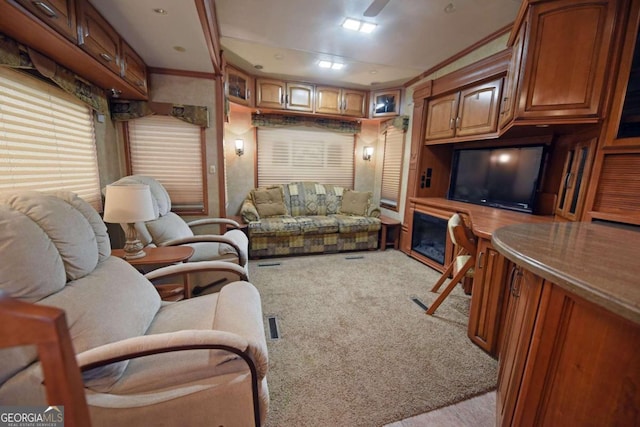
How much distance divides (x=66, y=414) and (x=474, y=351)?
85.2 inches

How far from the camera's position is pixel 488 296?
1.78 m

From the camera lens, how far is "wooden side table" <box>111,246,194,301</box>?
181 centimetres

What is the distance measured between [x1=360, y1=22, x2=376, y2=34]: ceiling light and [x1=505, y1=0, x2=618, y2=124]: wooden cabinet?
1179 millimetres

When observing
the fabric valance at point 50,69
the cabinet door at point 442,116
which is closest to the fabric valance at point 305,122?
the cabinet door at point 442,116

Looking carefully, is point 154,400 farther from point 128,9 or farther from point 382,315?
point 128,9

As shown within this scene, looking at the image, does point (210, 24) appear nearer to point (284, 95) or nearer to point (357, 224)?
point (284, 95)

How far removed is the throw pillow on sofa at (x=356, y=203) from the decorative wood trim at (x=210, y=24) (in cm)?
259

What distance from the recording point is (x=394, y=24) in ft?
7.87

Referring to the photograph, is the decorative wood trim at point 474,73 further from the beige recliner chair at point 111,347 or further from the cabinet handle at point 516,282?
the beige recliner chair at point 111,347

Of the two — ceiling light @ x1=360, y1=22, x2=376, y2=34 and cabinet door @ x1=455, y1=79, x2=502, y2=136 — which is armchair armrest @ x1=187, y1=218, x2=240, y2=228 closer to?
ceiling light @ x1=360, y1=22, x2=376, y2=34

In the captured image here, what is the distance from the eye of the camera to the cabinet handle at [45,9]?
125 centimetres

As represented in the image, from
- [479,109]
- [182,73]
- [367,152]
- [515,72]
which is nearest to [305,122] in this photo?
[367,152]

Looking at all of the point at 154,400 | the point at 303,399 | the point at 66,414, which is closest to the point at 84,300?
the point at 154,400

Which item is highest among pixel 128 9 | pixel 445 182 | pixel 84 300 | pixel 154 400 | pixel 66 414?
pixel 128 9
